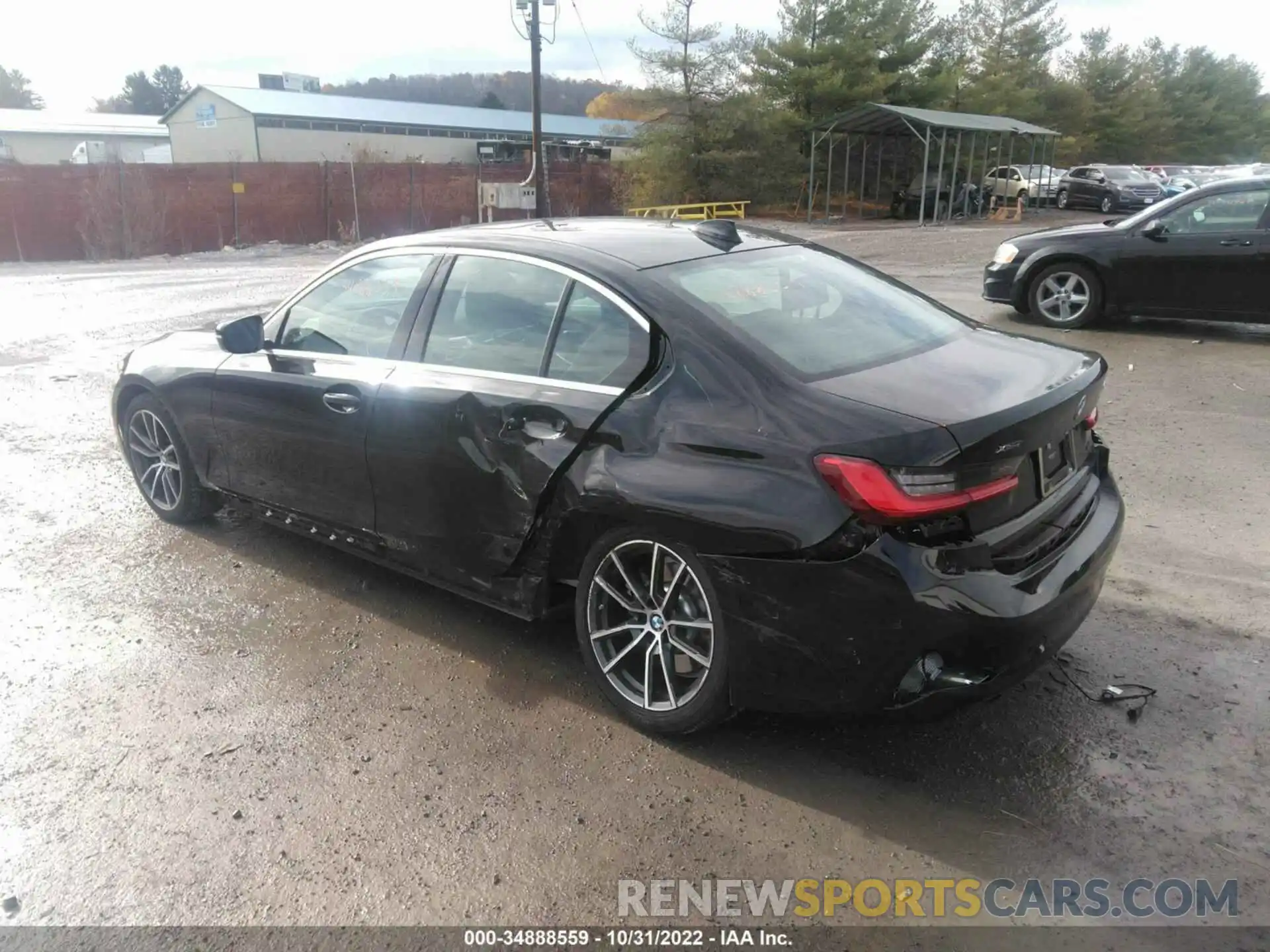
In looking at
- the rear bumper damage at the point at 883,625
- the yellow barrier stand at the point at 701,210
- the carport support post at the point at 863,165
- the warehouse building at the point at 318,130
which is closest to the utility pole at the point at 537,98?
the yellow barrier stand at the point at 701,210

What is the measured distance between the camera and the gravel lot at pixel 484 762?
2611 mm

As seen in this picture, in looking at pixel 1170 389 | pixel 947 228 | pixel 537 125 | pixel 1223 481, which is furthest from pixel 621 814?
pixel 947 228

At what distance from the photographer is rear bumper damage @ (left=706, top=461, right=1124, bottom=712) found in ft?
8.61

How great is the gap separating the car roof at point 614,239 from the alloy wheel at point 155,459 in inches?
68.2

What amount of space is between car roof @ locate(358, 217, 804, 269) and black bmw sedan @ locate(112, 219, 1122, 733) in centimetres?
2

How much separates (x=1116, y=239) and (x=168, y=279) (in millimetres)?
17043

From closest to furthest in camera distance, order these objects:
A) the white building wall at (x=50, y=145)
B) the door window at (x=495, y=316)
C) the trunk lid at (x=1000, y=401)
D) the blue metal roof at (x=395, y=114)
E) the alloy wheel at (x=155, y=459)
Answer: the trunk lid at (x=1000, y=401)
the door window at (x=495, y=316)
the alloy wheel at (x=155, y=459)
the blue metal roof at (x=395, y=114)
the white building wall at (x=50, y=145)

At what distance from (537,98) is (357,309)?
82.1 ft

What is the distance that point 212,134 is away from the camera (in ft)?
171

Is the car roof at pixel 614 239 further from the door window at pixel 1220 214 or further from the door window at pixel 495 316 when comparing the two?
the door window at pixel 1220 214

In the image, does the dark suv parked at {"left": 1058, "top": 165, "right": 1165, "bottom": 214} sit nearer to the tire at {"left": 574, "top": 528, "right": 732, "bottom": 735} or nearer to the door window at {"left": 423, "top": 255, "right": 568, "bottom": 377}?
the door window at {"left": 423, "top": 255, "right": 568, "bottom": 377}

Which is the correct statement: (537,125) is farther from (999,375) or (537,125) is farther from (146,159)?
(146,159)

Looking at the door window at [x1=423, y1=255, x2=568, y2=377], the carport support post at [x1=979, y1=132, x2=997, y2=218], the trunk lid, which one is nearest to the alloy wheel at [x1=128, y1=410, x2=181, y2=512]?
the door window at [x1=423, y1=255, x2=568, y2=377]

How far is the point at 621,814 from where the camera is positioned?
2.86 metres
